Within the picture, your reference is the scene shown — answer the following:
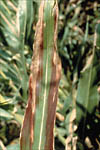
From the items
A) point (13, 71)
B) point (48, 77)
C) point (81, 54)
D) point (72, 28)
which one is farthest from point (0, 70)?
point (48, 77)

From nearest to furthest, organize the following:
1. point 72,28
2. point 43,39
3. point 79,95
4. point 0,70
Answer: point 43,39 < point 79,95 < point 0,70 < point 72,28

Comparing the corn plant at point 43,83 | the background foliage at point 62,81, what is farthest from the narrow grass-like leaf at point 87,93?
the corn plant at point 43,83

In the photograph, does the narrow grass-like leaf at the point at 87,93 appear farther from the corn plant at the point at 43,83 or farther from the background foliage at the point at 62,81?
the corn plant at the point at 43,83

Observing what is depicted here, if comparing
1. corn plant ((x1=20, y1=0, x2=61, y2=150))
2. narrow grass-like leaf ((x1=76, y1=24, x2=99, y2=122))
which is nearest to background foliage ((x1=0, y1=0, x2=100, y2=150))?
narrow grass-like leaf ((x1=76, y1=24, x2=99, y2=122))

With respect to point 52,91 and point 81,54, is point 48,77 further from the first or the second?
point 81,54

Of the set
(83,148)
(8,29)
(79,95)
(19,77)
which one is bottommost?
(83,148)

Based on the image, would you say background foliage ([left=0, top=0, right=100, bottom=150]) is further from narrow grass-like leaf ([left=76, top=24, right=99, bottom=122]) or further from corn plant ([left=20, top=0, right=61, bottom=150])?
corn plant ([left=20, top=0, right=61, bottom=150])
